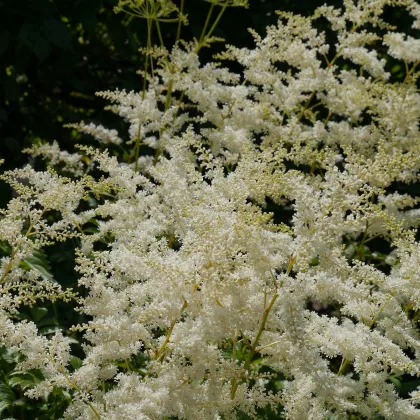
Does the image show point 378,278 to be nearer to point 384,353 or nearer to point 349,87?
point 384,353

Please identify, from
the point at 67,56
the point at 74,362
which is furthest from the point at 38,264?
the point at 67,56

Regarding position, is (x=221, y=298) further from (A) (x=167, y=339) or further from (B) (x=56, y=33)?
(B) (x=56, y=33)

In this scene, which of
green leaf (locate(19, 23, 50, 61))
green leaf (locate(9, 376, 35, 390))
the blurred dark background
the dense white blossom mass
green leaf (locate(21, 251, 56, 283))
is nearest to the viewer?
the dense white blossom mass

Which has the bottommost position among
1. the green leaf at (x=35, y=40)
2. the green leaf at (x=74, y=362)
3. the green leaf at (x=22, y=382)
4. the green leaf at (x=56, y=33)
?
the green leaf at (x=22, y=382)

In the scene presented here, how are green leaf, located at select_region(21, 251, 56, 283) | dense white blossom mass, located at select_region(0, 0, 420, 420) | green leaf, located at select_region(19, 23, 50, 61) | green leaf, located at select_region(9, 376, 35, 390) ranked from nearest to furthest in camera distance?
dense white blossom mass, located at select_region(0, 0, 420, 420) < green leaf, located at select_region(9, 376, 35, 390) < green leaf, located at select_region(21, 251, 56, 283) < green leaf, located at select_region(19, 23, 50, 61)

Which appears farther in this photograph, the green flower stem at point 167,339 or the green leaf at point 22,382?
the green leaf at point 22,382

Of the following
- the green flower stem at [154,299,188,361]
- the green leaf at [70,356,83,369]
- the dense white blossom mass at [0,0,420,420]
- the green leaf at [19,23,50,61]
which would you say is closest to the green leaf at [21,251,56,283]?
the dense white blossom mass at [0,0,420,420]

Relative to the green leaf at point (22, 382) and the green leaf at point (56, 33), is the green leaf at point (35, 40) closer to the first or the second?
the green leaf at point (56, 33)

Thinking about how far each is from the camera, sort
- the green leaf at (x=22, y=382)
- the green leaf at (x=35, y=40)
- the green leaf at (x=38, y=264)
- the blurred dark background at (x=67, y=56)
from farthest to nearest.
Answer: the blurred dark background at (x=67, y=56) < the green leaf at (x=35, y=40) < the green leaf at (x=38, y=264) < the green leaf at (x=22, y=382)

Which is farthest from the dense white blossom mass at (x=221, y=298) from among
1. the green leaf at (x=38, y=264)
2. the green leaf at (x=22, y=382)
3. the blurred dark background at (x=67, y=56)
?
the blurred dark background at (x=67, y=56)

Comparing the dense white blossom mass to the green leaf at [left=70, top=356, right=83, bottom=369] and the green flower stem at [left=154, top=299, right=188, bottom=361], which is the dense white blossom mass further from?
the green leaf at [left=70, top=356, right=83, bottom=369]

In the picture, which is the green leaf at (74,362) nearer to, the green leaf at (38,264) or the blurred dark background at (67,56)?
the green leaf at (38,264)

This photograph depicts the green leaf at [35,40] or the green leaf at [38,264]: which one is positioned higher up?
the green leaf at [35,40]

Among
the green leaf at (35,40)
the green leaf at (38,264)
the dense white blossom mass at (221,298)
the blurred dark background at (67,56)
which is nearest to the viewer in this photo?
the dense white blossom mass at (221,298)
